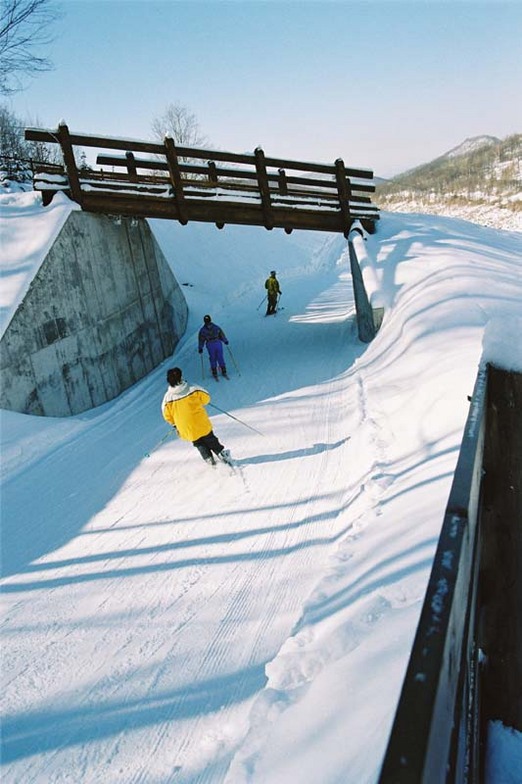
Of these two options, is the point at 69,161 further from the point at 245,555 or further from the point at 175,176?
the point at 245,555

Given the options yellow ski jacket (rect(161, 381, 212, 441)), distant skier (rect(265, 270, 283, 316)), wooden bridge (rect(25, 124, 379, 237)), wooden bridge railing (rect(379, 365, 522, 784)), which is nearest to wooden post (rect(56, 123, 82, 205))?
wooden bridge (rect(25, 124, 379, 237))

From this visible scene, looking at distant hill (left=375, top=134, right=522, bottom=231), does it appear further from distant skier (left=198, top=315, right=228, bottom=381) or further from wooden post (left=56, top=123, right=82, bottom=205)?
wooden post (left=56, top=123, right=82, bottom=205)

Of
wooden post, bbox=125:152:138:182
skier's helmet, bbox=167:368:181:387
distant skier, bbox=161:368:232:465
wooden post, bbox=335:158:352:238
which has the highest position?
wooden post, bbox=125:152:138:182

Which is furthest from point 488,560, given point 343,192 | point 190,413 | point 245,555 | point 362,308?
point 343,192

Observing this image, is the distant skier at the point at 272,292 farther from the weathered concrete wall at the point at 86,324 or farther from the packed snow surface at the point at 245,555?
the packed snow surface at the point at 245,555

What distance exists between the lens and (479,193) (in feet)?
180

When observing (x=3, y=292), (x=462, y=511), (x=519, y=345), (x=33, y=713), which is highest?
(x=3, y=292)

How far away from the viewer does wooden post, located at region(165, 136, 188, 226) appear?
1102cm

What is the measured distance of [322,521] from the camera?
18.4 ft

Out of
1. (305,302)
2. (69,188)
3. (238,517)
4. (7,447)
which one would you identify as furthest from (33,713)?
(305,302)

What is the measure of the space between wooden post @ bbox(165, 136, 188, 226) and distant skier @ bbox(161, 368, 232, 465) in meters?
6.05

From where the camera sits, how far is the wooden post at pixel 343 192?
12359mm

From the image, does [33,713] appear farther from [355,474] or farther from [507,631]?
[355,474]

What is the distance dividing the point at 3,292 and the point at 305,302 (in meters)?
12.5
